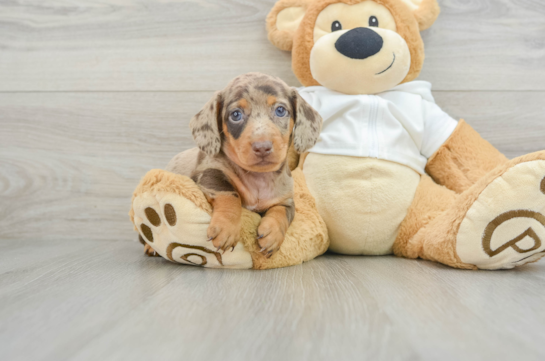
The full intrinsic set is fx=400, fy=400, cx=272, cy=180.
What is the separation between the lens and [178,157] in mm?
1200

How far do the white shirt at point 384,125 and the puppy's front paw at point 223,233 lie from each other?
0.42 m

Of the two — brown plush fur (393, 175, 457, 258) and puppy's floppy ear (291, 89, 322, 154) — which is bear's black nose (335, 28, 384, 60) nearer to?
puppy's floppy ear (291, 89, 322, 154)

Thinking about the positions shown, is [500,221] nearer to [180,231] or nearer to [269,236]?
[269,236]

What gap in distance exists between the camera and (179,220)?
0.92 metres

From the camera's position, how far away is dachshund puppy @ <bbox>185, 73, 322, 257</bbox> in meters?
0.88

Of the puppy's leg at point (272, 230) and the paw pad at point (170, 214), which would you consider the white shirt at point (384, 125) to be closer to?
the puppy's leg at point (272, 230)

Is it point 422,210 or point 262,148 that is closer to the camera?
point 262,148

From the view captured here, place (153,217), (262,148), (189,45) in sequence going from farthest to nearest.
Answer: (189,45)
(153,217)
(262,148)

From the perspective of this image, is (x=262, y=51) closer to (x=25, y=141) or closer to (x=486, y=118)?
(x=486, y=118)

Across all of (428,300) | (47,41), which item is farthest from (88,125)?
(428,300)

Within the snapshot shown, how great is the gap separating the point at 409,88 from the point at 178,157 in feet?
2.49

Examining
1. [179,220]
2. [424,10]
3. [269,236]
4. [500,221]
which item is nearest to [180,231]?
[179,220]

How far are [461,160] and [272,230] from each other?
689 mm

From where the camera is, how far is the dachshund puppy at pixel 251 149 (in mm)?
879
